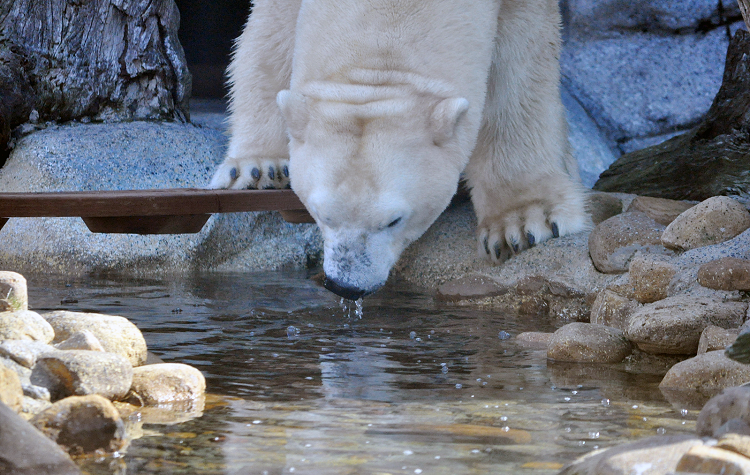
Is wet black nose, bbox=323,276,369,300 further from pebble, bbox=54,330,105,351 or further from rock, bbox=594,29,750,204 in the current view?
rock, bbox=594,29,750,204

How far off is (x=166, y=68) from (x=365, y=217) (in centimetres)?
333

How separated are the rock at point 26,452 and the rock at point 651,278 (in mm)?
2080

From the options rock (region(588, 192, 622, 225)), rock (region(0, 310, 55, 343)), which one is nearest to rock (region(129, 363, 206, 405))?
rock (region(0, 310, 55, 343))

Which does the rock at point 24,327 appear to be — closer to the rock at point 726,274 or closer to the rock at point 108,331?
the rock at point 108,331

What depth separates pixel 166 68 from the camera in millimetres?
5781

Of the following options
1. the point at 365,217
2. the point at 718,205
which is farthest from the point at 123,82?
the point at 718,205

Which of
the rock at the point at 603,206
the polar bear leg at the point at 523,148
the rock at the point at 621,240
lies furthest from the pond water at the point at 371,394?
the rock at the point at 603,206

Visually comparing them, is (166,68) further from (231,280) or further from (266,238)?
(231,280)

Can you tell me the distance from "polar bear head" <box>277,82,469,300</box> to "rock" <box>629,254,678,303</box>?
0.71 m

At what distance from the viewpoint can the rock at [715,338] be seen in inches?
89.0

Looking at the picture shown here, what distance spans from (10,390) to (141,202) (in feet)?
6.28

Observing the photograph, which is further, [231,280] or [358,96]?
[231,280]

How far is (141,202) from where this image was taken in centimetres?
350

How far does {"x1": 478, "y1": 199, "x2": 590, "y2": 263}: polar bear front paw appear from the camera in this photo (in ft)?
12.5
